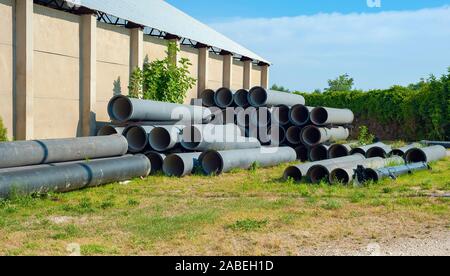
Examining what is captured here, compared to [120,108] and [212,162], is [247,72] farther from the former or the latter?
[212,162]

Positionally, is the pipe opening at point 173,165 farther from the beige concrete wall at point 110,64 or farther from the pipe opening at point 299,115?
the pipe opening at point 299,115

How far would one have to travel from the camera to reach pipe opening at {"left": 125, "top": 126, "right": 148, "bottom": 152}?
40.0 ft

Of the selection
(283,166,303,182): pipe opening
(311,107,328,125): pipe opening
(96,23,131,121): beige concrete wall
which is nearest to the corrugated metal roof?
(96,23,131,121): beige concrete wall

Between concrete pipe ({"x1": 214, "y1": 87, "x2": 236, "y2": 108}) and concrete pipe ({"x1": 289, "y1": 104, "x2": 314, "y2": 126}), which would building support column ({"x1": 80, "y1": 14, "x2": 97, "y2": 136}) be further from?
concrete pipe ({"x1": 289, "y1": 104, "x2": 314, "y2": 126})

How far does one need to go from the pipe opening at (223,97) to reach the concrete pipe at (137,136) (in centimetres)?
470

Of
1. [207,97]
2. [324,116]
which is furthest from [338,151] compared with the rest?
[207,97]

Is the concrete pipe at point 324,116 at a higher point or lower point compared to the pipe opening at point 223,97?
lower

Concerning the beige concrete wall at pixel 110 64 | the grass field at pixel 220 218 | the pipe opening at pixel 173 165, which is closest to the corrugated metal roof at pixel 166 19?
the beige concrete wall at pixel 110 64

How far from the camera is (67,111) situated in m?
12.9

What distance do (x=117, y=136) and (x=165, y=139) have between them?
1.35 m

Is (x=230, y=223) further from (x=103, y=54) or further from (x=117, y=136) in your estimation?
(x=103, y=54)

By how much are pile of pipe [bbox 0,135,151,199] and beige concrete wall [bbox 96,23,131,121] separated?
3.24m

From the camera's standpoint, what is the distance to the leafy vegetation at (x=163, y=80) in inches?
600
